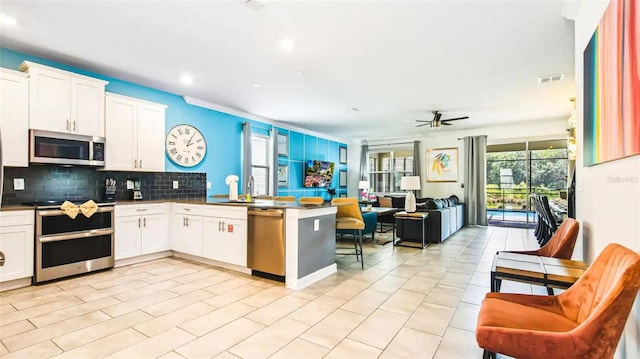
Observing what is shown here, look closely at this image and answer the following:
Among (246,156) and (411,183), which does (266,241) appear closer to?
(246,156)

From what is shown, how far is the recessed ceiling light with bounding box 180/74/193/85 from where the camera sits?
14.7 ft

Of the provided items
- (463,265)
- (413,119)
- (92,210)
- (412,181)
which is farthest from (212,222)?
(413,119)

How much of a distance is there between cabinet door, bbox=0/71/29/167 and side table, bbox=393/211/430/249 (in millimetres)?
5528

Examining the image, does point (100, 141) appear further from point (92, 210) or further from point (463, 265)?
point (463, 265)

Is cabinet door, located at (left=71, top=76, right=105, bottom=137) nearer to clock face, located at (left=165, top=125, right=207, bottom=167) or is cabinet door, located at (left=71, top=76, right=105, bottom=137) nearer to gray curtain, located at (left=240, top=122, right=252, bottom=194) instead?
clock face, located at (left=165, top=125, right=207, bottom=167)

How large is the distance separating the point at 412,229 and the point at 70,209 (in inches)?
206

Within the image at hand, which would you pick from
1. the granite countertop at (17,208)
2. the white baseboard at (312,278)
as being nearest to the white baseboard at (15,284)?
the granite countertop at (17,208)

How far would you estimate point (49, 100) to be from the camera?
3.70 meters

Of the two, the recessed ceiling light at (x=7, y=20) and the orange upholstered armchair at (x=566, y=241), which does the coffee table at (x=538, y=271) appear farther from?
the recessed ceiling light at (x=7, y=20)

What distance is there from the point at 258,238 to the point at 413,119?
205 inches

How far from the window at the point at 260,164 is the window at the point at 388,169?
4.64 m

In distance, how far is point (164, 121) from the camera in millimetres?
5031

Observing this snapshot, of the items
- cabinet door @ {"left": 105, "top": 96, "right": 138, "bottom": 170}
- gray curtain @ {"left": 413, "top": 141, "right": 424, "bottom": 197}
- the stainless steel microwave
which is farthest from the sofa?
the stainless steel microwave

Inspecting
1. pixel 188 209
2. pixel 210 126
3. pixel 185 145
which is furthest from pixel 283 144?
pixel 188 209
